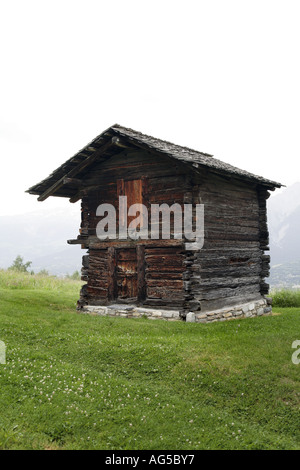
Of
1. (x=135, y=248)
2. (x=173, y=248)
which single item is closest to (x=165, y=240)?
(x=173, y=248)

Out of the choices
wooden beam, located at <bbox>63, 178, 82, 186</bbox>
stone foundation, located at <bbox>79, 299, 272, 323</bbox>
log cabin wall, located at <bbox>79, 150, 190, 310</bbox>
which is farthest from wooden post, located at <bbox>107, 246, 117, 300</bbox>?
wooden beam, located at <bbox>63, 178, 82, 186</bbox>

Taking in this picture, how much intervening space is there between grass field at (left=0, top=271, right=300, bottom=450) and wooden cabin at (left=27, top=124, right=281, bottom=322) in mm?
2655

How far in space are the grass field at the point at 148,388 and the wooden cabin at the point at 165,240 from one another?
2.65 m

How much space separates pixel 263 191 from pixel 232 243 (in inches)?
150

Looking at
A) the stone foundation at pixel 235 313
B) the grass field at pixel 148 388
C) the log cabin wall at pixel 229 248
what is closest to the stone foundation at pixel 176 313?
the stone foundation at pixel 235 313

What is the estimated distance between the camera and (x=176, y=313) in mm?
14656

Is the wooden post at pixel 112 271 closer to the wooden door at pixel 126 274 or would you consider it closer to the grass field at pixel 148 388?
the wooden door at pixel 126 274

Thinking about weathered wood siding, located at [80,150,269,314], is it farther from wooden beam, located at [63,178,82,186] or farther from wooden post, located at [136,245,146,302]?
wooden beam, located at [63,178,82,186]

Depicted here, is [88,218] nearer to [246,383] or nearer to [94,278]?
[94,278]

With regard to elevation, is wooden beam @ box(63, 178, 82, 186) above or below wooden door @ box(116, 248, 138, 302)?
above

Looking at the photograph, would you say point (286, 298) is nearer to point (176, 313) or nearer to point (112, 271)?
point (176, 313)

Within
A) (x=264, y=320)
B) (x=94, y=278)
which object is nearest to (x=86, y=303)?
(x=94, y=278)

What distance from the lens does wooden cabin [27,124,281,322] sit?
14.8m

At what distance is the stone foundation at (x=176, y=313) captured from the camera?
48.0ft
